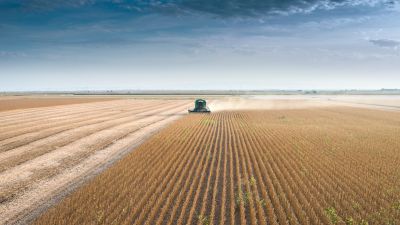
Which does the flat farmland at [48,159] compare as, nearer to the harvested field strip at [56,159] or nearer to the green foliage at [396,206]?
the harvested field strip at [56,159]

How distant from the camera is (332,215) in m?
9.68

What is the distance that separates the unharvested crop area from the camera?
9641 millimetres

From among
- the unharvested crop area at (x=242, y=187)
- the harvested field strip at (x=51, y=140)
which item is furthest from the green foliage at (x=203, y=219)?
the harvested field strip at (x=51, y=140)

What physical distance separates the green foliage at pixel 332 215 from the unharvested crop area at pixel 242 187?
0.09 ft

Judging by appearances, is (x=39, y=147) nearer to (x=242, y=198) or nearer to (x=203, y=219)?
(x=242, y=198)

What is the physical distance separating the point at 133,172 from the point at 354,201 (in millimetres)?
8440

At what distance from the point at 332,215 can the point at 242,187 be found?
3510mm

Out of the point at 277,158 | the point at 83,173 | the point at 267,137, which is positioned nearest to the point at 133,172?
the point at 83,173

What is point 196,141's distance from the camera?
2233 centimetres

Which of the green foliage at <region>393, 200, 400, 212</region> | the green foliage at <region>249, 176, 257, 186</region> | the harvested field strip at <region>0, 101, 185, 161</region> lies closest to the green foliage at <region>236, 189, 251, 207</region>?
the green foliage at <region>249, 176, 257, 186</region>

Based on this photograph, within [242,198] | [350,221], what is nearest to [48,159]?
[242,198]

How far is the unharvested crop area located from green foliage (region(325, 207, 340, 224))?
0.09 ft

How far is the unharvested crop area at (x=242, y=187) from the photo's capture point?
31.6ft

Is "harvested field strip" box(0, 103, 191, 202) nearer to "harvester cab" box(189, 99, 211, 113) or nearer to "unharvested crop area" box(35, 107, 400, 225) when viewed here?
"unharvested crop area" box(35, 107, 400, 225)
